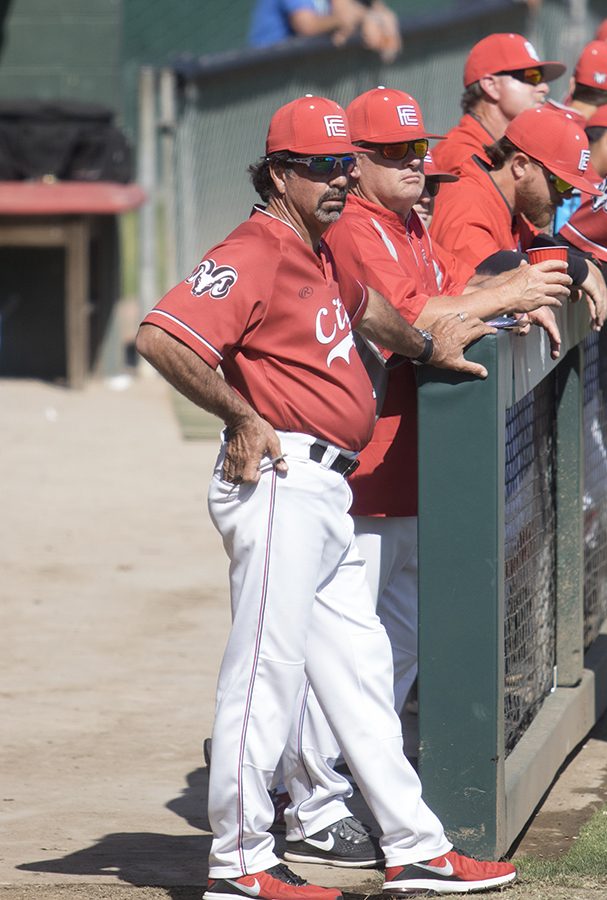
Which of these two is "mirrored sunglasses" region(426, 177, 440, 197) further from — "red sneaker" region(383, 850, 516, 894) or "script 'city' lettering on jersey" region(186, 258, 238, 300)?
"red sneaker" region(383, 850, 516, 894)

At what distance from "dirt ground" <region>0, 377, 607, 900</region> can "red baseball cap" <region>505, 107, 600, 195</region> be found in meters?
1.74

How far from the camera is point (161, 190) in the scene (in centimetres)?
1138

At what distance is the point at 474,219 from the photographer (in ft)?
14.8

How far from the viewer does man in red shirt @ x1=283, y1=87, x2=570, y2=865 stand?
3.96 metres

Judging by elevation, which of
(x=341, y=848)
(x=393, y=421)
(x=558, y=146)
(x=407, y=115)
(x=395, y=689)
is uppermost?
(x=407, y=115)

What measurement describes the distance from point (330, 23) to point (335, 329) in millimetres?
7868

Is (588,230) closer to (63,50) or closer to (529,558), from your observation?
(529,558)

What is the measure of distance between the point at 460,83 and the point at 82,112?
3125mm

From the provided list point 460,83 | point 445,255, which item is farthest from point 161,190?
point 445,255

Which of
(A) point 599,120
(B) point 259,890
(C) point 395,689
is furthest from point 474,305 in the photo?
(A) point 599,120

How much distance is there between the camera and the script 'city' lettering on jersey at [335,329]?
3.55m

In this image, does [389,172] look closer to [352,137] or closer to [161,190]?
[352,137]

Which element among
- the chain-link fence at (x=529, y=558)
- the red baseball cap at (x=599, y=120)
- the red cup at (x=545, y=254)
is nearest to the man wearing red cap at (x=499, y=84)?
the red baseball cap at (x=599, y=120)

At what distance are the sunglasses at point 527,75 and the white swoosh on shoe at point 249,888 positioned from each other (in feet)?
9.80
